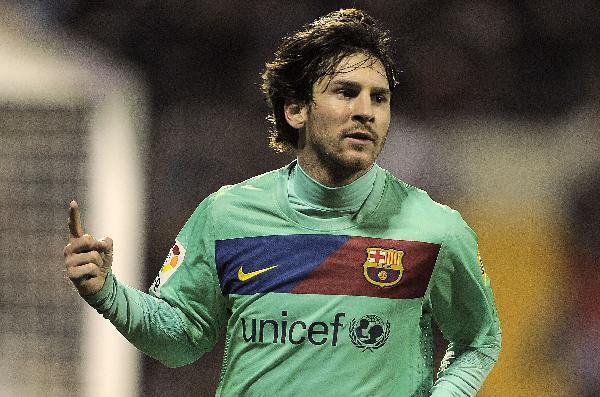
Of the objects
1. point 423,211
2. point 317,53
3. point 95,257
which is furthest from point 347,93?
point 95,257

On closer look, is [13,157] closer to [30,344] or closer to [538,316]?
[30,344]

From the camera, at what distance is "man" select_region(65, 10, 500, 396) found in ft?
7.79

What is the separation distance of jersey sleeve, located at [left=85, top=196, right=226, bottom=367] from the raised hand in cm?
18

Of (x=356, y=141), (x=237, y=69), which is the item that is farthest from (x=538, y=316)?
(x=356, y=141)

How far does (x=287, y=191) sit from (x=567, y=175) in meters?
3.21

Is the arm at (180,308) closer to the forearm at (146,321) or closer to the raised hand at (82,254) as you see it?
the forearm at (146,321)

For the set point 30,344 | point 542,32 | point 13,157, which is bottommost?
point 30,344

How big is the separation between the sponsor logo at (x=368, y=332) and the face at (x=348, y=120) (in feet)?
1.13

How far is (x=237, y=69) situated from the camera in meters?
5.88

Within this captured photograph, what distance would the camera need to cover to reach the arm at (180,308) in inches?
96.9

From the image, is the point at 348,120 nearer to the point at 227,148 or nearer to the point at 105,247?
the point at 105,247

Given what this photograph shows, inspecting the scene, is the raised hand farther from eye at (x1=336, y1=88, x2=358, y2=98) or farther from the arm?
eye at (x1=336, y1=88, x2=358, y2=98)

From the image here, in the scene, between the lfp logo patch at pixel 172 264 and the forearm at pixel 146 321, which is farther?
the lfp logo patch at pixel 172 264

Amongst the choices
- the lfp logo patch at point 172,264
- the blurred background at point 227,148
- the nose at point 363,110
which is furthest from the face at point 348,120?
the blurred background at point 227,148
